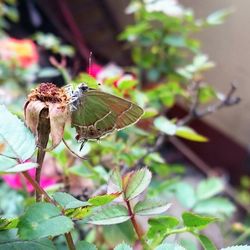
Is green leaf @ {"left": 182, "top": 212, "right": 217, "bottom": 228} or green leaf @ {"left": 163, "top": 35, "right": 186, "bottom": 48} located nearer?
green leaf @ {"left": 182, "top": 212, "right": 217, "bottom": 228}

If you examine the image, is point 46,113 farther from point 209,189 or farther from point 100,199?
point 209,189

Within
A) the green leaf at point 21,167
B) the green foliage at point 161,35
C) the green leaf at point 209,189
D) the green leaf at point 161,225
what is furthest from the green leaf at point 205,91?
the green leaf at point 21,167

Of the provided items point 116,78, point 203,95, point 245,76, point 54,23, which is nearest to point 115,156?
point 116,78

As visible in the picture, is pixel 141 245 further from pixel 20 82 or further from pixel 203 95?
pixel 20 82

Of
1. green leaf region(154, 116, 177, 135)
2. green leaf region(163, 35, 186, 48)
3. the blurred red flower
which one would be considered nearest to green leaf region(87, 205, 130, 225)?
green leaf region(154, 116, 177, 135)

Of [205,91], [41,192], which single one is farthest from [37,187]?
[205,91]

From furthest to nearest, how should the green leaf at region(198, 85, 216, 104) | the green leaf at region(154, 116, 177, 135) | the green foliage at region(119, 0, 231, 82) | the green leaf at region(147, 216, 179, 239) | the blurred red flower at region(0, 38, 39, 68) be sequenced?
the blurred red flower at region(0, 38, 39, 68)
the green foliage at region(119, 0, 231, 82)
the green leaf at region(198, 85, 216, 104)
the green leaf at region(154, 116, 177, 135)
the green leaf at region(147, 216, 179, 239)

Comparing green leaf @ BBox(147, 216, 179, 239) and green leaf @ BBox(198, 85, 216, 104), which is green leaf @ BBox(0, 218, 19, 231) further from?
green leaf @ BBox(198, 85, 216, 104)

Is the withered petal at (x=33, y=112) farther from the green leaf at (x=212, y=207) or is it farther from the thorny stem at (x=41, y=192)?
the green leaf at (x=212, y=207)
